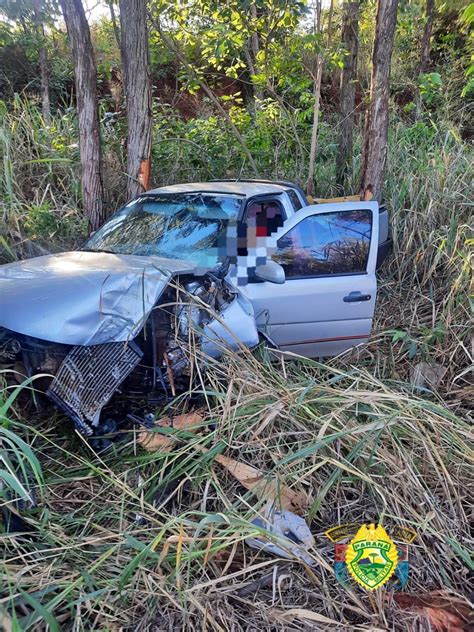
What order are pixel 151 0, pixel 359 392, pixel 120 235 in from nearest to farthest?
pixel 359 392 < pixel 120 235 < pixel 151 0

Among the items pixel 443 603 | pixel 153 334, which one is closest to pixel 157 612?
pixel 443 603

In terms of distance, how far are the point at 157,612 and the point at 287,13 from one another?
665 centimetres

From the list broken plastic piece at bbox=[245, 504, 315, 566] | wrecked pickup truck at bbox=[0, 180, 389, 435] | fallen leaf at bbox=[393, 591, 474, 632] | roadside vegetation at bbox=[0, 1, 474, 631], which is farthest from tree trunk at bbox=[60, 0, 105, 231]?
fallen leaf at bbox=[393, 591, 474, 632]

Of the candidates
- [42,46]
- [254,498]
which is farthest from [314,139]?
[254,498]

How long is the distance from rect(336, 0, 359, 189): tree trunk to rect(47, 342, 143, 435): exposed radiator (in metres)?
5.15

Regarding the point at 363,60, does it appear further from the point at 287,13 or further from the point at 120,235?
the point at 120,235

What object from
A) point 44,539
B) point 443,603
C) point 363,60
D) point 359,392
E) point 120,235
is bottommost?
point 443,603

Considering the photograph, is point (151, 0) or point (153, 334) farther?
point (151, 0)

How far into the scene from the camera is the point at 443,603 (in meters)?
2.04

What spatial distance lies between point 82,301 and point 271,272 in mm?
1273

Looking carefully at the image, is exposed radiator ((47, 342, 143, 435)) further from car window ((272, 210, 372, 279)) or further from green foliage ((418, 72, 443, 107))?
green foliage ((418, 72, 443, 107))

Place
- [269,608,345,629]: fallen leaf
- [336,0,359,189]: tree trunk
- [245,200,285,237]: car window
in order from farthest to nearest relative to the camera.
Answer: [336,0,359,189]: tree trunk
[245,200,285,237]: car window
[269,608,345,629]: fallen leaf

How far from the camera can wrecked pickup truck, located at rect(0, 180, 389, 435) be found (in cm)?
267

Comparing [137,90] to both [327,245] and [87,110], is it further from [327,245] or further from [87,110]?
[327,245]
